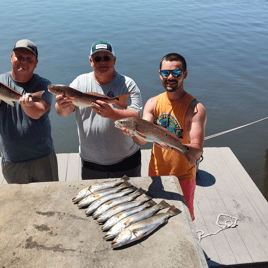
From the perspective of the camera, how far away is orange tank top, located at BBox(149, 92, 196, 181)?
3.22 meters

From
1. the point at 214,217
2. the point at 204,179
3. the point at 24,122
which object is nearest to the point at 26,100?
the point at 24,122

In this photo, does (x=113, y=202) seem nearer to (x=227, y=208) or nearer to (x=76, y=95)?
(x=76, y=95)

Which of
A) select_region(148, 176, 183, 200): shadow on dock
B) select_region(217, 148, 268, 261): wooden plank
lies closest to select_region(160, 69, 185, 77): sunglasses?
select_region(148, 176, 183, 200): shadow on dock

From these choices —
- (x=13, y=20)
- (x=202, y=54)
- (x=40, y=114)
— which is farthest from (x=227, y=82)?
(x=13, y=20)

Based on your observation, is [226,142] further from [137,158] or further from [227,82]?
[137,158]

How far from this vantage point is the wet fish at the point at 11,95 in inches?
128

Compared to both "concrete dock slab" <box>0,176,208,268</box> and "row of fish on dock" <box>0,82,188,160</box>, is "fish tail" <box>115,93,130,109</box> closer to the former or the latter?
"row of fish on dock" <box>0,82,188,160</box>

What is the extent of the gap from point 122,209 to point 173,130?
1.08 metres

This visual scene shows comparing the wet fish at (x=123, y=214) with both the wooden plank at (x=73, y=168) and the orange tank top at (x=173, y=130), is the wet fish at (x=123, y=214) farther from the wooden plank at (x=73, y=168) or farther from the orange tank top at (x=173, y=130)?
the wooden plank at (x=73, y=168)

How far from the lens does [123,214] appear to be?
2.78 meters

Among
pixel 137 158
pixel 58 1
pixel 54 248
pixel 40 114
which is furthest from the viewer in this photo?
pixel 58 1

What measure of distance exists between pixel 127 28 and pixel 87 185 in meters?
21.6

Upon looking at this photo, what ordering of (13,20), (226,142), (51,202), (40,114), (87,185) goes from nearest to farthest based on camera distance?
(51,202) → (87,185) → (40,114) → (226,142) → (13,20)

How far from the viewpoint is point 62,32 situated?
21594 millimetres
